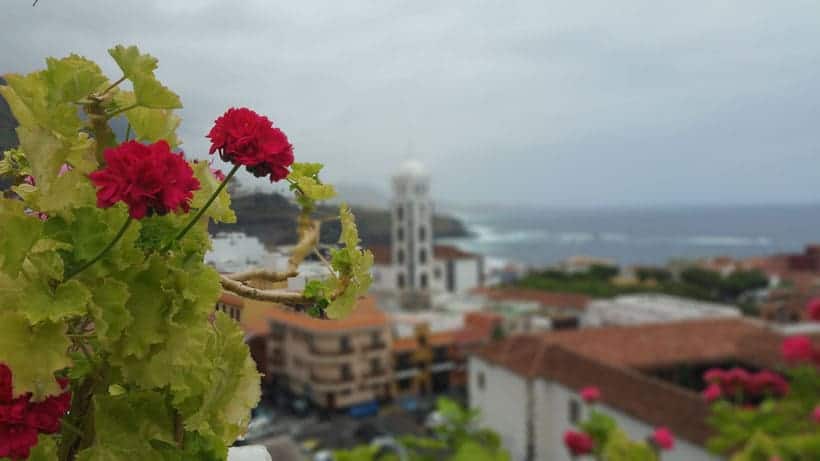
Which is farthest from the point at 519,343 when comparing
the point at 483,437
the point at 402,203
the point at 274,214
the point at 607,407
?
Result: the point at 402,203

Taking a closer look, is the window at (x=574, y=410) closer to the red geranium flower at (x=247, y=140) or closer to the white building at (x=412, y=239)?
the red geranium flower at (x=247, y=140)

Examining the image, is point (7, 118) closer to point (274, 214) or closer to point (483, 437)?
point (274, 214)

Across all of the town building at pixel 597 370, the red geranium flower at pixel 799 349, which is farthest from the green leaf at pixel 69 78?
the town building at pixel 597 370

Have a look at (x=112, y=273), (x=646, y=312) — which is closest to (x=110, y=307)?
(x=112, y=273)

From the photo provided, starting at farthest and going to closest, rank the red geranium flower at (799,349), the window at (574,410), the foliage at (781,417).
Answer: the window at (574,410) < the foliage at (781,417) < the red geranium flower at (799,349)

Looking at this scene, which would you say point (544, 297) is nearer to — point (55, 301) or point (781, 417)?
point (781, 417)

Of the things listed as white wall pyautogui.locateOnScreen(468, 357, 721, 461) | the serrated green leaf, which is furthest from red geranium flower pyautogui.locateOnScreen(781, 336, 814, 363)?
white wall pyautogui.locateOnScreen(468, 357, 721, 461)
